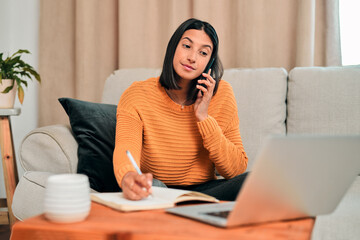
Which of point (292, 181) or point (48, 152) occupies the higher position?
point (292, 181)

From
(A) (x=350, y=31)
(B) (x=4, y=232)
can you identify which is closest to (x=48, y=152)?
(B) (x=4, y=232)

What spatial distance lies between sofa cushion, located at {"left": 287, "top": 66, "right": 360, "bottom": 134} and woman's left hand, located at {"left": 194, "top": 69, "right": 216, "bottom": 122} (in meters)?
0.57

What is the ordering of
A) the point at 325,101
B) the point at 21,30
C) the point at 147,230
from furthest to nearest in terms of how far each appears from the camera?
the point at 21,30, the point at 325,101, the point at 147,230

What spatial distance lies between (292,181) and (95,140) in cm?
101

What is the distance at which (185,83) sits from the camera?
1464 mm

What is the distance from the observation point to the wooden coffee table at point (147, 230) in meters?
0.59

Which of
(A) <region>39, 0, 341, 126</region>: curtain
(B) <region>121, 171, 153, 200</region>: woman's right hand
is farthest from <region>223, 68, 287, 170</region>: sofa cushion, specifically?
(B) <region>121, 171, 153, 200</region>: woman's right hand

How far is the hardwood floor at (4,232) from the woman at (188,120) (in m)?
0.92

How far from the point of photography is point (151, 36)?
2289mm

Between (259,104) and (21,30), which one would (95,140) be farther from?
(21,30)

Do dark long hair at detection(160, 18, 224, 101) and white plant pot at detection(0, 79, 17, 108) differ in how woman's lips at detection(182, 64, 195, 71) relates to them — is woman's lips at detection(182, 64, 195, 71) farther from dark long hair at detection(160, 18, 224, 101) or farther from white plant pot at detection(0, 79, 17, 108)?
white plant pot at detection(0, 79, 17, 108)

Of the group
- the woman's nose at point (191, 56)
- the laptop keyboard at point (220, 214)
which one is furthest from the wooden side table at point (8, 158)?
the laptop keyboard at point (220, 214)

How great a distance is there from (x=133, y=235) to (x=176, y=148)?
795mm

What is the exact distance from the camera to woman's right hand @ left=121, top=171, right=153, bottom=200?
0.80 metres
